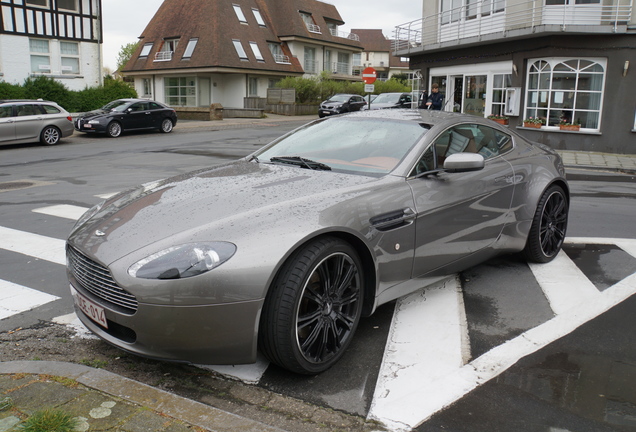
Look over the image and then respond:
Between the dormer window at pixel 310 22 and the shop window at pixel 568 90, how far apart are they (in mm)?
36471

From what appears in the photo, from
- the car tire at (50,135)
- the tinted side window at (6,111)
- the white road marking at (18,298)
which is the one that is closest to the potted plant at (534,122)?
the car tire at (50,135)

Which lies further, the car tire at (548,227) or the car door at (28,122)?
the car door at (28,122)

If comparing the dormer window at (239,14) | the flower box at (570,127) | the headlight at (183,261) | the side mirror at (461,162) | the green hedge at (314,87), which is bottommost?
the headlight at (183,261)

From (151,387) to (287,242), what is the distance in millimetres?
1055

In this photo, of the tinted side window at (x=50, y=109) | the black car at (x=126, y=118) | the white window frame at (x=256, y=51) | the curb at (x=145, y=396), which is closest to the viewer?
the curb at (x=145, y=396)

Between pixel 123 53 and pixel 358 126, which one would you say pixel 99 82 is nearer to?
pixel 358 126

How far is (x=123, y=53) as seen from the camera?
92438mm

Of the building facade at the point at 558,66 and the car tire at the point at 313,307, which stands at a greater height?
the building facade at the point at 558,66

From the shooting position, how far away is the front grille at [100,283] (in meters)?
3.11

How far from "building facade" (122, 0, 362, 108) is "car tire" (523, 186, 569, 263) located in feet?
122

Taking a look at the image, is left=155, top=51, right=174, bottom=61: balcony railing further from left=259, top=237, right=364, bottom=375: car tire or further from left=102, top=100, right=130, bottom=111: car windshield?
left=259, top=237, right=364, bottom=375: car tire

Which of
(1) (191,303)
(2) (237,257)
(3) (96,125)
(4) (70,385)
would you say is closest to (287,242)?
(2) (237,257)

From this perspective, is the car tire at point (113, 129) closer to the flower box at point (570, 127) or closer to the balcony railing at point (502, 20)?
the balcony railing at point (502, 20)

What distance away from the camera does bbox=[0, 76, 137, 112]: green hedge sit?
1008 inches
